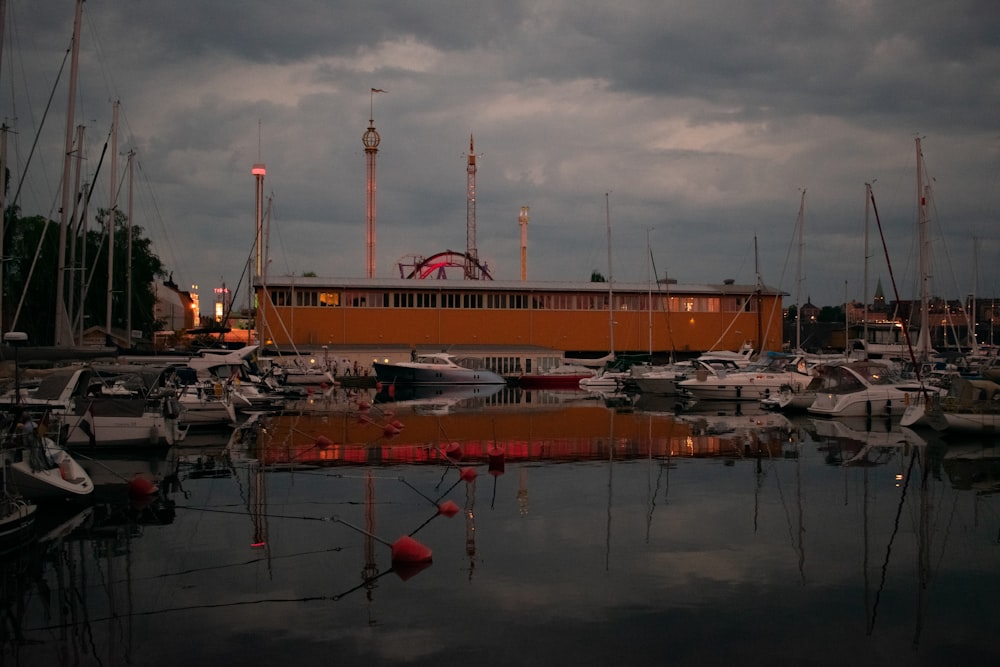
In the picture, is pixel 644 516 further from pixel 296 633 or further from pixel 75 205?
pixel 75 205

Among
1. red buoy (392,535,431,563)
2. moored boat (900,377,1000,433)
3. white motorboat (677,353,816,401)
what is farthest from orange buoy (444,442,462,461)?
white motorboat (677,353,816,401)

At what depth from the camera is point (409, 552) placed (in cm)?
1322

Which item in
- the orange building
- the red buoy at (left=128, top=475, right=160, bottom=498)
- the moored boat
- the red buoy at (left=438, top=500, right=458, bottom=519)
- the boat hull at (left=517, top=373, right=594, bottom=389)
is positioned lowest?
the boat hull at (left=517, top=373, right=594, bottom=389)

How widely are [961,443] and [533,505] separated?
53.7 feet

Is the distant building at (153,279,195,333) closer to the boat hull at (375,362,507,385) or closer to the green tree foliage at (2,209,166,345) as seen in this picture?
the green tree foliage at (2,209,166,345)

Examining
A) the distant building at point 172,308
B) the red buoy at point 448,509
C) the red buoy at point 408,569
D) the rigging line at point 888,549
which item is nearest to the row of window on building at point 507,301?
the distant building at point 172,308

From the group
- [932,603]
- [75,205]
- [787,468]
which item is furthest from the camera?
[75,205]

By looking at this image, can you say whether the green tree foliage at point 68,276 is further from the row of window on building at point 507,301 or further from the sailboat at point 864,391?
the sailboat at point 864,391

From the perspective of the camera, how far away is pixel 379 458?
24266 mm

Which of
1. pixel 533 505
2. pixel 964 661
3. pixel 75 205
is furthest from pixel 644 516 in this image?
pixel 75 205

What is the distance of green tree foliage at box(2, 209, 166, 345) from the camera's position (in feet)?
169

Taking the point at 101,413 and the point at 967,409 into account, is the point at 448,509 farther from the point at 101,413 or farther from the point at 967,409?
the point at 967,409

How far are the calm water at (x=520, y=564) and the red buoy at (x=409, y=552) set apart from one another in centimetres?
17

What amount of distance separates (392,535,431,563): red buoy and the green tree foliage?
40101 mm
